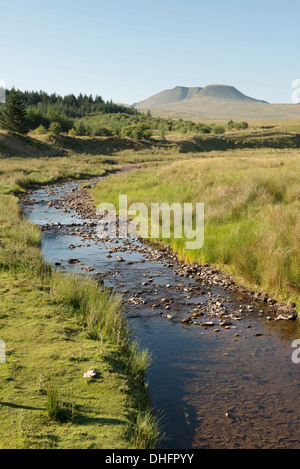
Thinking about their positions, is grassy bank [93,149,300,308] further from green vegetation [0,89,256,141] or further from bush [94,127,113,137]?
bush [94,127,113,137]

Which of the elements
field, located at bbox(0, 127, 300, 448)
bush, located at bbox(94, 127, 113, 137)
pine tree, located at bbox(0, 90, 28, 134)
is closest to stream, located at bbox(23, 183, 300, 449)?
field, located at bbox(0, 127, 300, 448)

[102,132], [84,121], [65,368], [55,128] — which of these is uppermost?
[84,121]

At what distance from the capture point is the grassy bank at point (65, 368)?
14.7 feet

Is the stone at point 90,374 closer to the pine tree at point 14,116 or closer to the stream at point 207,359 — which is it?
→ the stream at point 207,359

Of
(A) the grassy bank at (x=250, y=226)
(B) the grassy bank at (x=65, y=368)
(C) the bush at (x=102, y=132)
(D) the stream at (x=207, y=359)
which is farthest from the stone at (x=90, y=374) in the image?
(C) the bush at (x=102, y=132)

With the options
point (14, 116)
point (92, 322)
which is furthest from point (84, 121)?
point (92, 322)

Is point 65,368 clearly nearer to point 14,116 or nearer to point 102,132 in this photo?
point 14,116

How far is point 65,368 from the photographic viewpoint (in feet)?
19.1

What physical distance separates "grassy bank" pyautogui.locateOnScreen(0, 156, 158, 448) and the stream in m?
0.52

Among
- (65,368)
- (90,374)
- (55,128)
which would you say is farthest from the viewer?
(55,128)

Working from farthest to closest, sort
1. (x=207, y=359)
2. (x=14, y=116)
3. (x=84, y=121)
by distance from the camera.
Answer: (x=84, y=121)
(x=14, y=116)
(x=207, y=359)

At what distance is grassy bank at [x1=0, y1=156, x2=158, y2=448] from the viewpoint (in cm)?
448

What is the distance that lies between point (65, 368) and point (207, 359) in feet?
8.62

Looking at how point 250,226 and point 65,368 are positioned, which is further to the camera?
point 250,226
